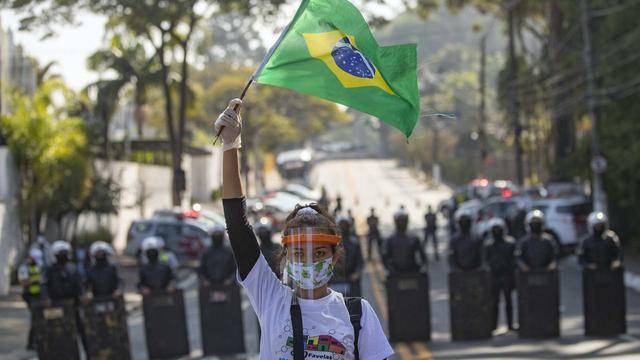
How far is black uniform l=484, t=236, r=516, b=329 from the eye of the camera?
49.0 ft

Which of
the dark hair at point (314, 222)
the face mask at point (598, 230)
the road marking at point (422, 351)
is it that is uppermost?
the dark hair at point (314, 222)

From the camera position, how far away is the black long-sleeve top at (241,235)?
4.21 m

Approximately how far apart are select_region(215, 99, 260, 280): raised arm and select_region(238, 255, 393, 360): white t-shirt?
4.8 inches

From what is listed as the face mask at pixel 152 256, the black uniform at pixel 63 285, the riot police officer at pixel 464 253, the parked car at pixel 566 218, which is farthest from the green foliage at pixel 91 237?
the riot police officer at pixel 464 253

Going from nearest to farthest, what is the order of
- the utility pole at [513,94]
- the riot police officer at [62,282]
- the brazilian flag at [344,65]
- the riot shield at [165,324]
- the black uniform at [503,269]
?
1. the brazilian flag at [344,65]
2. the riot police officer at [62,282]
3. the riot shield at [165,324]
4. the black uniform at [503,269]
5. the utility pole at [513,94]

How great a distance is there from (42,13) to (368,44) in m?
27.8

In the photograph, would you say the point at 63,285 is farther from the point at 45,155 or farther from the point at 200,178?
Result: the point at 200,178

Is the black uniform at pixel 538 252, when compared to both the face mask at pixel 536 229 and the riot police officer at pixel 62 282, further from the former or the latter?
the riot police officer at pixel 62 282

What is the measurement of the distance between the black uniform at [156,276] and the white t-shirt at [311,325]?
9.62 m

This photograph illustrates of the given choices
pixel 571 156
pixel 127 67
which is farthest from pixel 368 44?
pixel 127 67

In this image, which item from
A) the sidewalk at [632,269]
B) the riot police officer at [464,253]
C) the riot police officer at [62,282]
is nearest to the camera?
the riot police officer at [62,282]

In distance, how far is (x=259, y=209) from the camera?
140ft

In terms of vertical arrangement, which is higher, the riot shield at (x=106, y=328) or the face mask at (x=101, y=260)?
the face mask at (x=101, y=260)

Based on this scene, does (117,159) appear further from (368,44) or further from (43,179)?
(368,44)
